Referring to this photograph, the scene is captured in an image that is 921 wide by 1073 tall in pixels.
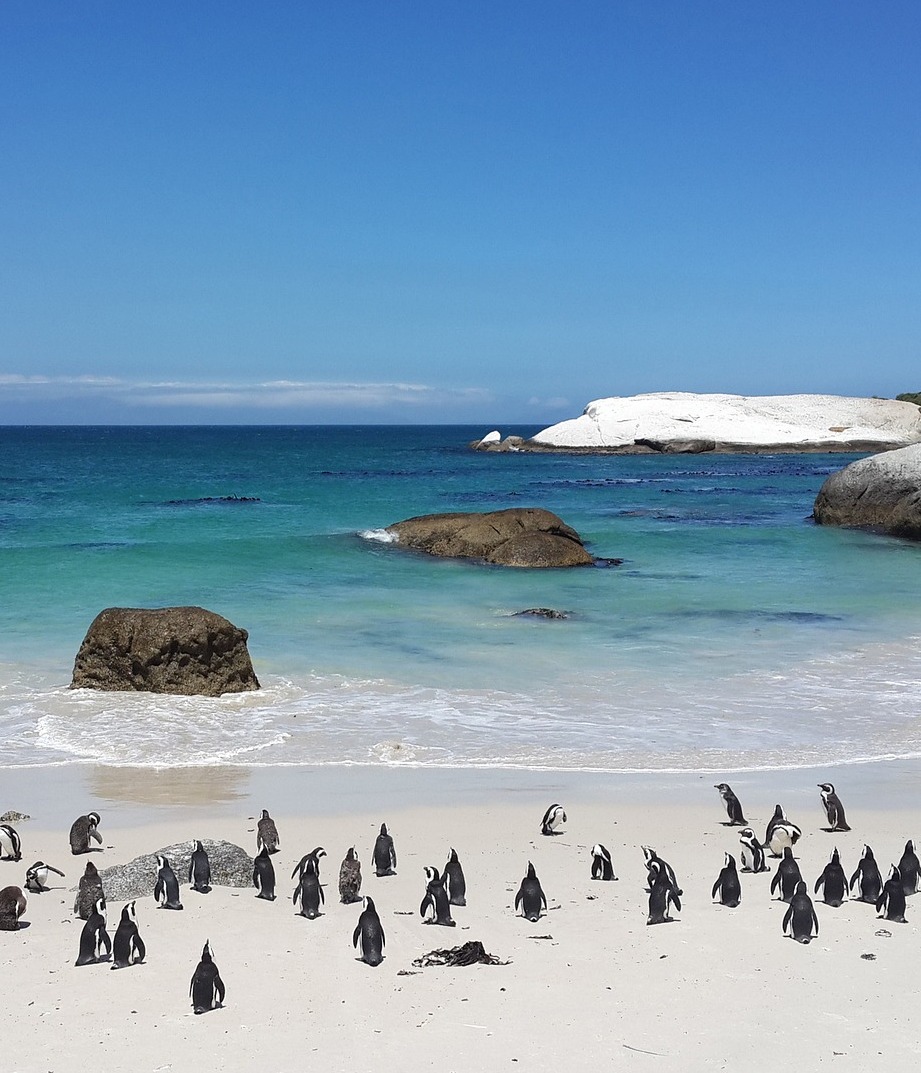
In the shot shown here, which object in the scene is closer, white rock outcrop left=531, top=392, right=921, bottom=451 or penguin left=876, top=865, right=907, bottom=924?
penguin left=876, top=865, right=907, bottom=924

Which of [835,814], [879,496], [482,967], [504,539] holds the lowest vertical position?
[482,967]

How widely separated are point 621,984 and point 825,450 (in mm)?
87149

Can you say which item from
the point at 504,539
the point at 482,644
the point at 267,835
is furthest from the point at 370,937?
the point at 504,539

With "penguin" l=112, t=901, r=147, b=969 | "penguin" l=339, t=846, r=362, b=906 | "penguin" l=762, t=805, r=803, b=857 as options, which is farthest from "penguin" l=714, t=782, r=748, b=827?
"penguin" l=112, t=901, r=147, b=969

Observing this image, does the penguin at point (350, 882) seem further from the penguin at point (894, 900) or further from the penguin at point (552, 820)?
the penguin at point (894, 900)

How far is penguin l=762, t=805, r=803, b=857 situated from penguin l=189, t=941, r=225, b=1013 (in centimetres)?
474

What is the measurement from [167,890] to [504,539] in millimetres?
20276

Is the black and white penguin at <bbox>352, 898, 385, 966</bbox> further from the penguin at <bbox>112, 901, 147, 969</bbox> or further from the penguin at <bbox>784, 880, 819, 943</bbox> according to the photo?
the penguin at <bbox>784, 880, 819, 943</bbox>

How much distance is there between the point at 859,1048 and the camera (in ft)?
20.7

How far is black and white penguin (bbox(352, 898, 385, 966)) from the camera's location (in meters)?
7.41

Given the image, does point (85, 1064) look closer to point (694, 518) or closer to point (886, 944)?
point (886, 944)

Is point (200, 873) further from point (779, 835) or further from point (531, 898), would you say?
point (779, 835)

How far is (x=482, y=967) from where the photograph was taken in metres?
7.33

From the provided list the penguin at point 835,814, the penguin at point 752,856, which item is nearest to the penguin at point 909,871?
the penguin at point 752,856
